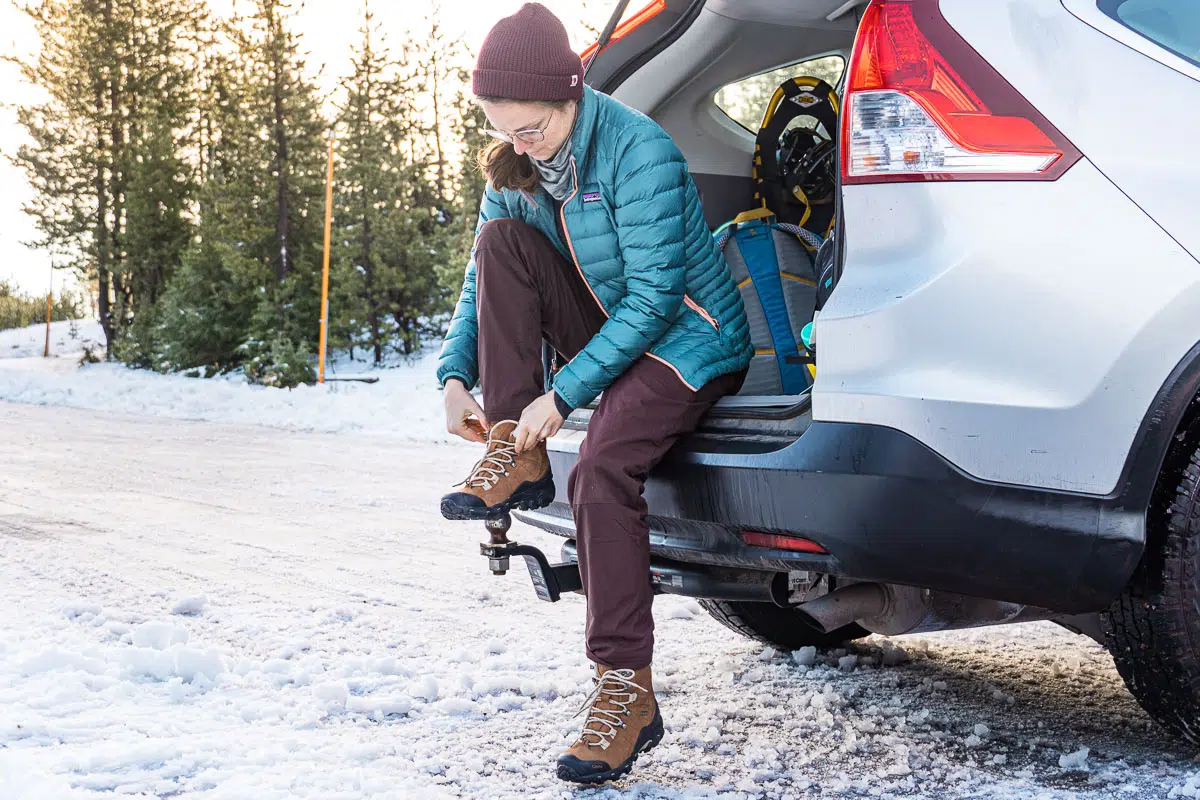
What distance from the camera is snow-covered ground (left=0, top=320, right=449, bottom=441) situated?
12.3 m

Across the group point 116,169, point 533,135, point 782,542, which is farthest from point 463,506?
point 116,169

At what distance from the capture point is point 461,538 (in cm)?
558

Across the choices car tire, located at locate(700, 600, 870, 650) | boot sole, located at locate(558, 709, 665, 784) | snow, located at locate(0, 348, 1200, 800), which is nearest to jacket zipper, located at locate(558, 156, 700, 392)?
boot sole, located at locate(558, 709, 665, 784)

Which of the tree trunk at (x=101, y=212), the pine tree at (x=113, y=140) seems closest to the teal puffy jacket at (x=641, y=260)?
the pine tree at (x=113, y=140)

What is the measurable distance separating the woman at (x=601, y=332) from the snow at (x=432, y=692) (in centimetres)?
40

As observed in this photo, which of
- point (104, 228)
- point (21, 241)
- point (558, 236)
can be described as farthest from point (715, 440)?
point (21, 241)

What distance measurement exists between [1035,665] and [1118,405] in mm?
1661

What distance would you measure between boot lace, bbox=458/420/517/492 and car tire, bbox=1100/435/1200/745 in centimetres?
131

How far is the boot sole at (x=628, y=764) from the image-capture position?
95.8 inches

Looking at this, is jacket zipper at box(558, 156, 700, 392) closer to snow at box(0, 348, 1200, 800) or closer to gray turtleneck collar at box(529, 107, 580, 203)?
gray turtleneck collar at box(529, 107, 580, 203)

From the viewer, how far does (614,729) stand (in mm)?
2477

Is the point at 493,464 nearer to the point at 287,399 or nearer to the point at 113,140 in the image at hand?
the point at 287,399

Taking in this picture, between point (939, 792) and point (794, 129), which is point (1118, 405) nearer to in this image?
point (939, 792)

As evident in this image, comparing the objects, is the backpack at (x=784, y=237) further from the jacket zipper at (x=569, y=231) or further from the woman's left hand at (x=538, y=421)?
the woman's left hand at (x=538, y=421)
